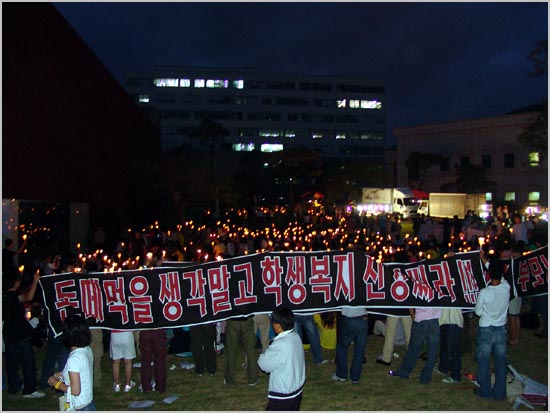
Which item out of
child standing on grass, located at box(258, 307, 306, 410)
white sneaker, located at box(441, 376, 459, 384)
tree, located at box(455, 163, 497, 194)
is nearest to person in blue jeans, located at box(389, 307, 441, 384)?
white sneaker, located at box(441, 376, 459, 384)

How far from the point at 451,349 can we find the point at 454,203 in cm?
3026

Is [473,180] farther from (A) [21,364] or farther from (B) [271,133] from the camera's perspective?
(B) [271,133]

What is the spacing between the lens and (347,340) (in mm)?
7406

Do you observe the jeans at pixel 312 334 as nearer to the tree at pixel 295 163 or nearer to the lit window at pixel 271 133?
the tree at pixel 295 163

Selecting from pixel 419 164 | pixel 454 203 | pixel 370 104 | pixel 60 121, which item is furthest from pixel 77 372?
pixel 370 104

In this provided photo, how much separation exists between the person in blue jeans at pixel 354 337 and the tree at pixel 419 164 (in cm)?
4289

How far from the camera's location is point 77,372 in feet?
15.1

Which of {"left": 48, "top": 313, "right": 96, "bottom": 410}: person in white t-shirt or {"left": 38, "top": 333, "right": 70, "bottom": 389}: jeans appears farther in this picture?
{"left": 38, "top": 333, "right": 70, "bottom": 389}: jeans

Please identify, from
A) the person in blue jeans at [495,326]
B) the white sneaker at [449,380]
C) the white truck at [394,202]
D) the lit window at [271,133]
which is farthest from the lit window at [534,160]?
the lit window at [271,133]

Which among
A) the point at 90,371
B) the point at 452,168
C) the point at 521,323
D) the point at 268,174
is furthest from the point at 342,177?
the point at 90,371

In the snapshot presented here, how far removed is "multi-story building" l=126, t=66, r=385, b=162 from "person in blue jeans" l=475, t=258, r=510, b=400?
247ft

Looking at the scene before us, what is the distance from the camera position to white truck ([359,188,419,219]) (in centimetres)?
3738

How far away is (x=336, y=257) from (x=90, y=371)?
3750mm

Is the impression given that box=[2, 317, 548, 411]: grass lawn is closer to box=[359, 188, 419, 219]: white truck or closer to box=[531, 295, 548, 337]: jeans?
Answer: box=[531, 295, 548, 337]: jeans
